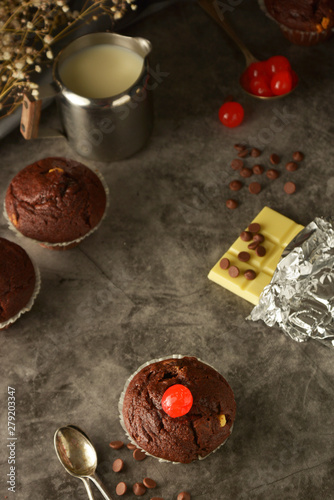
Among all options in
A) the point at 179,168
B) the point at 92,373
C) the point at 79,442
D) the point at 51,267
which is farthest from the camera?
the point at 179,168

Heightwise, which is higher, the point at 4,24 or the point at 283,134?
the point at 4,24

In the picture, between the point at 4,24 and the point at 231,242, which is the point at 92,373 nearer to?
the point at 231,242

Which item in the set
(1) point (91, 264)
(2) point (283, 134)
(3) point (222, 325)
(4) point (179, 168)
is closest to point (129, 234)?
(1) point (91, 264)

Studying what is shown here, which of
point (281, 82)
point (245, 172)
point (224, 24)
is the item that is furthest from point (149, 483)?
point (224, 24)

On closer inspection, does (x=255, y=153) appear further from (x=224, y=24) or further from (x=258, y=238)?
(x=224, y=24)

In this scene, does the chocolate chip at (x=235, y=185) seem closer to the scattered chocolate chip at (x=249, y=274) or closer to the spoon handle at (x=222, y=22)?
the scattered chocolate chip at (x=249, y=274)

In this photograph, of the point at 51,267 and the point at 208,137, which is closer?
the point at 51,267

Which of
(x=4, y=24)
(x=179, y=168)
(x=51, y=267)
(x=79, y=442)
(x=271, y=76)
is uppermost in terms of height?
(x=4, y=24)
